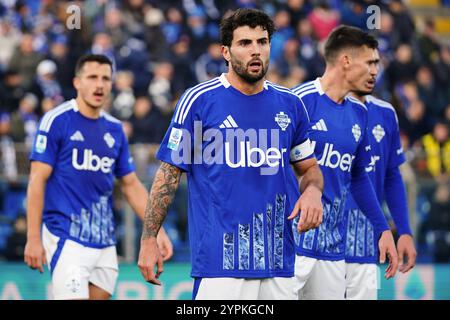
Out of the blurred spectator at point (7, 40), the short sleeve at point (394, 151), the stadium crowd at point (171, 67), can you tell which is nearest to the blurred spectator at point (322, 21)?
the stadium crowd at point (171, 67)

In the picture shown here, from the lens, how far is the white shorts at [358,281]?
873cm

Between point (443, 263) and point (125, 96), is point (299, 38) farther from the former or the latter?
point (443, 263)

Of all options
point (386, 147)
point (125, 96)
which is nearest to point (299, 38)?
point (125, 96)

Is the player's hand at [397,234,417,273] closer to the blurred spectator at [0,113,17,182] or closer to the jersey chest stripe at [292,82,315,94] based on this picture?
the jersey chest stripe at [292,82,315,94]

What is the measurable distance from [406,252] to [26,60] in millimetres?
9746

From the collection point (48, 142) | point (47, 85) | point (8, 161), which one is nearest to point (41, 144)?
point (48, 142)

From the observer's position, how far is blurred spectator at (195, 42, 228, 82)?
17.3 m

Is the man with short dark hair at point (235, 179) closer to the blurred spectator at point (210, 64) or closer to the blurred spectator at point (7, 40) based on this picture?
the blurred spectator at point (210, 64)

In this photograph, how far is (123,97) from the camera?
16.1m

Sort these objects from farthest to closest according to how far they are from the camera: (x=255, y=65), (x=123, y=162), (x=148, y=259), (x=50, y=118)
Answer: (x=123, y=162)
(x=50, y=118)
(x=255, y=65)
(x=148, y=259)

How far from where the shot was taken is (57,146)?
9.07m

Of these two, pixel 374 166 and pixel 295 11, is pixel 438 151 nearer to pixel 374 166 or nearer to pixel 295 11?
pixel 295 11

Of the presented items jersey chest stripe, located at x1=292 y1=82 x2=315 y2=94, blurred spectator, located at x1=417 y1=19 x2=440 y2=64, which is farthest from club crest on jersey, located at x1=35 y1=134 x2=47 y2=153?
blurred spectator, located at x1=417 y1=19 x2=440 y2=64

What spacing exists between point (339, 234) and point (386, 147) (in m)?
1.25
